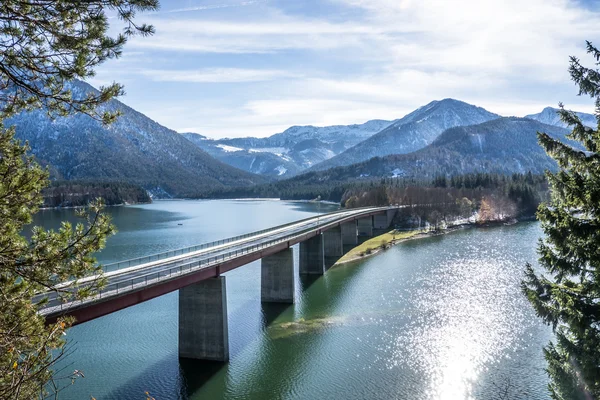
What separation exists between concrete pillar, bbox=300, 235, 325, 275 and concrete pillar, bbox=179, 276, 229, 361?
32.9 metres

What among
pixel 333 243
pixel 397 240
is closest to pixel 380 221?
pixel 397 240

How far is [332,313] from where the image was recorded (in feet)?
158

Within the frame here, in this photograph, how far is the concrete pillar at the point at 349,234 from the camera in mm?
98750

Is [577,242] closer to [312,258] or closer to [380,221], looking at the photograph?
[312,258]

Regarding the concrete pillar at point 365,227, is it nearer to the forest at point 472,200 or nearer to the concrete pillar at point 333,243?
the forest at point 472,200

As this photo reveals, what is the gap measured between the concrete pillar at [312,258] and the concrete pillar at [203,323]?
3294 centimetres

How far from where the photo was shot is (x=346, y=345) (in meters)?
38.6

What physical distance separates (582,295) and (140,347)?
32.5m

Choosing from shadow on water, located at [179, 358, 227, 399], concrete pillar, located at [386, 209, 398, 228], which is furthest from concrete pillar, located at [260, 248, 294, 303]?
concrete pillar, located at [386, 209, 398, 228]

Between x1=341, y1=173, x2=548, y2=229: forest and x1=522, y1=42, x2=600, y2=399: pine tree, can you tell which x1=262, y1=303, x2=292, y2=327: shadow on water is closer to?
x1=522, y1=42, x2=600, y2=399: pine tree

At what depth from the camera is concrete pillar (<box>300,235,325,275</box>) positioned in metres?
67.9

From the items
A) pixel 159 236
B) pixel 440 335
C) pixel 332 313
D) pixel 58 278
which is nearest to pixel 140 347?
pixel 332 313

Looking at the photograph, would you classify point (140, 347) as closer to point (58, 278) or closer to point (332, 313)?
point (332, 313)

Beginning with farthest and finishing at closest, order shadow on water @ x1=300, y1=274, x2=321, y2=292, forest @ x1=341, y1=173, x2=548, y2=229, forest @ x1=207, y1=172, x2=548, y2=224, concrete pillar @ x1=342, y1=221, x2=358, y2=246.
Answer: forest @ x1=207, y1=172, x2=548, y2=224 → forest @ x1=341, y1=173, x2=548, y2=229 → concrete pillar @ x1=342, y1=221, x2=358, y2=246 → shadow on water @ x1=300, y1=274, x2=321, y2=292
